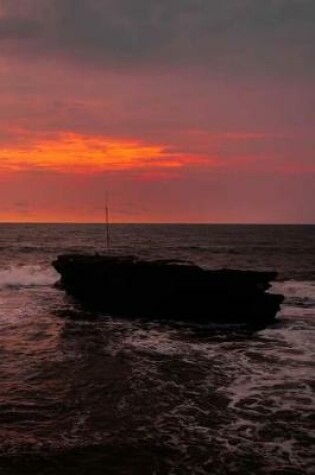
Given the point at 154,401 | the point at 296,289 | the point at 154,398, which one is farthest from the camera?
the point at 296,289

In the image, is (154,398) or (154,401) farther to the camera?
(154,398)

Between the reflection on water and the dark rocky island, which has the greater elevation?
the dark rocky island

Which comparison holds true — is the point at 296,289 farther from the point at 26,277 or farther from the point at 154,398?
the point at 154,398

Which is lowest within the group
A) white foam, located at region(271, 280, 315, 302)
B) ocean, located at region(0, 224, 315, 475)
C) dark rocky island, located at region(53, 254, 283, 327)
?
white foam, located at region(271, 280, 315, 302)

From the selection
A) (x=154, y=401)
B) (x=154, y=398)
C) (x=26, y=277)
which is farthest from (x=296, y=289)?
(x=154, y=401)

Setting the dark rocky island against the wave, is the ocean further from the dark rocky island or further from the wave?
the wave

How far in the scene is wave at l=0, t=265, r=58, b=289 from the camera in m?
38.7

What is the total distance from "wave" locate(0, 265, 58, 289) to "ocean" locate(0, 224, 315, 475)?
53.4 feet

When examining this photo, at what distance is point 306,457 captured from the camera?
924 centimetres

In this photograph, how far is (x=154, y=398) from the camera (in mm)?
12367

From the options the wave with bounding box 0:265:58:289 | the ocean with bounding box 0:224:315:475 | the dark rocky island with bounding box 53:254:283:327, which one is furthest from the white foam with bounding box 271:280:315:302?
the wave with bounding box 0:265:58:289

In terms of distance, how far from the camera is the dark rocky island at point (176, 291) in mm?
23578

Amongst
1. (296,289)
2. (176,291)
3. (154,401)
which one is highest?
(176,291)

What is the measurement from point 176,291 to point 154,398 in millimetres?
12526
